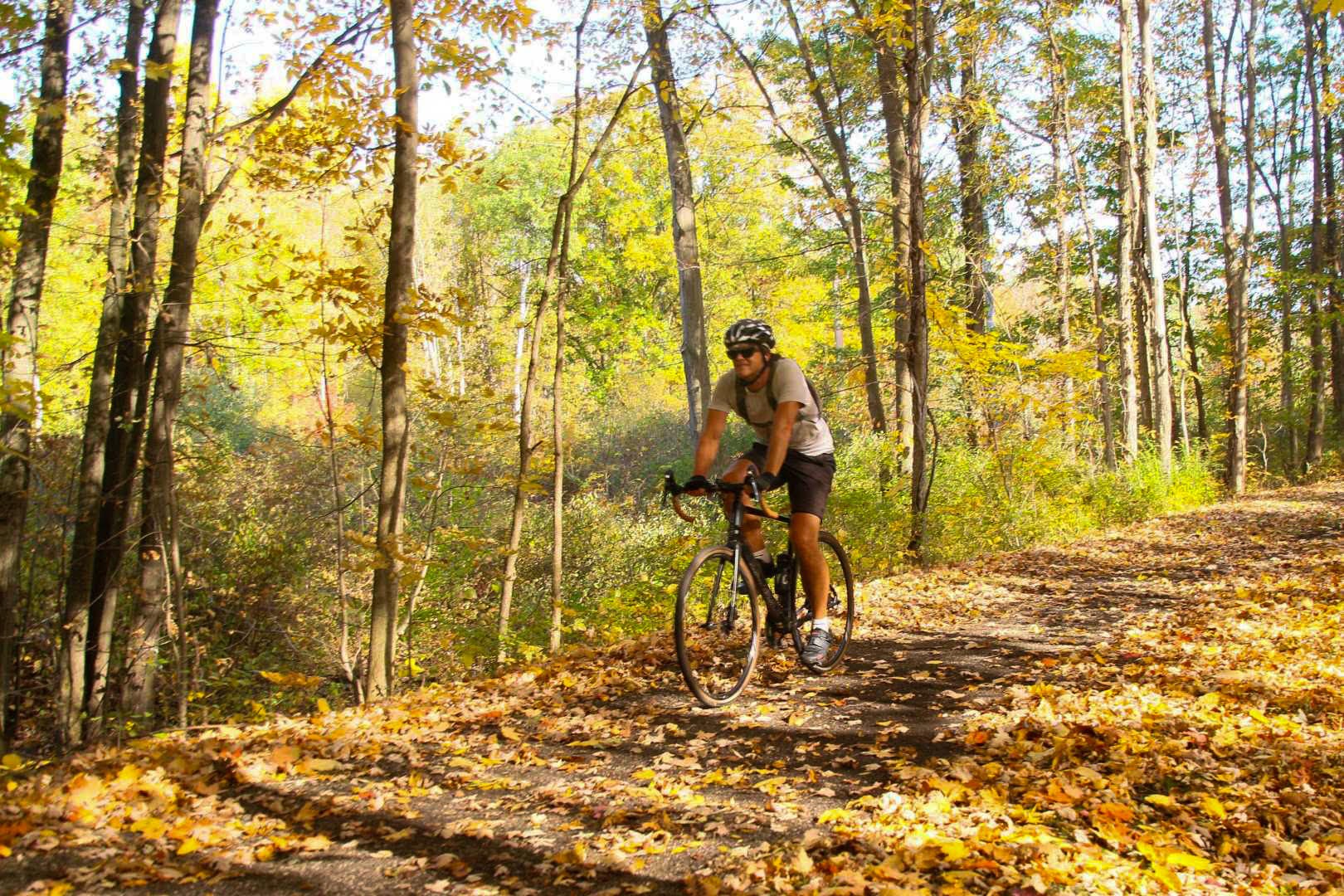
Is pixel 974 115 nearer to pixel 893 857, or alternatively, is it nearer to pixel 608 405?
pixel 893 857

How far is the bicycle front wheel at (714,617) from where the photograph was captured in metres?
5.00

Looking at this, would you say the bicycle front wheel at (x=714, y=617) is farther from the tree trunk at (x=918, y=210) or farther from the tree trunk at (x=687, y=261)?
the tree trunk at (x=687, y=261)

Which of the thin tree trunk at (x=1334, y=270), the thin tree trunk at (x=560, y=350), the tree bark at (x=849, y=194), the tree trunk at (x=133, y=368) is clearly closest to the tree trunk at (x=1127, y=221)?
the tree bark at (x=849, y=194)

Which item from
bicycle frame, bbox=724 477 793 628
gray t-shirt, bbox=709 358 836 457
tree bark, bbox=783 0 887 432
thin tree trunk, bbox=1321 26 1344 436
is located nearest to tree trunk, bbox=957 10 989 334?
tree bark, bbox=783 0 887 432

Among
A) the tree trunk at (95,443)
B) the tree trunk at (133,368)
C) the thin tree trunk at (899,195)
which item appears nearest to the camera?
the tree trunk at (95,443)

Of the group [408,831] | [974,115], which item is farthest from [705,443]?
[974,115]

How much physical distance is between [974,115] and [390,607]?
33.6 ft

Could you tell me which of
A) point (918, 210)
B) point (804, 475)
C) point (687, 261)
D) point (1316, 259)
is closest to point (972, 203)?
point (687, 261)

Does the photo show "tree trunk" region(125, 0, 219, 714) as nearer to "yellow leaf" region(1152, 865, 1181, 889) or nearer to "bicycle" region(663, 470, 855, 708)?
"bicycle" region(663, 470, 855, 708)

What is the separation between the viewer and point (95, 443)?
27.8ft

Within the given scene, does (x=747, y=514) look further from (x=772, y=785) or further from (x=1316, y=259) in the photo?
(x=1316, y=259)

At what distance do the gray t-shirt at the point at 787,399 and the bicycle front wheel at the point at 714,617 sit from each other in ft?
2.57

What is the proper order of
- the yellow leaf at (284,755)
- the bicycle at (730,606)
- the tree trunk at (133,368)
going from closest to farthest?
the yellow leaf at (284,755), the bicycle at (730,606), the tree trunk at (133,368)

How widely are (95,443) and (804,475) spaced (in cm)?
683
